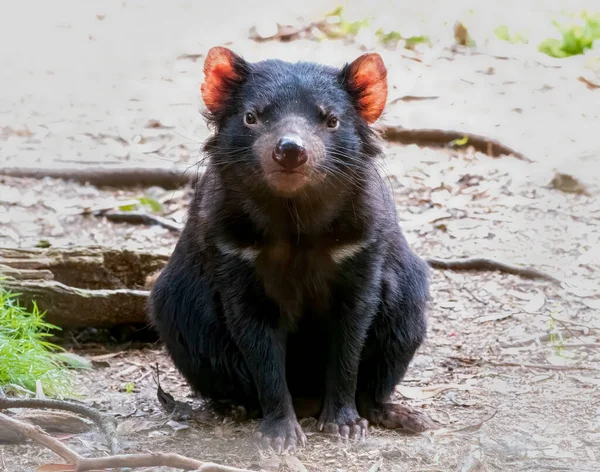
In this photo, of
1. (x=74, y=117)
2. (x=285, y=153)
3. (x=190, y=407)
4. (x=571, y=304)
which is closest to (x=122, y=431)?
(x=190, y=407)

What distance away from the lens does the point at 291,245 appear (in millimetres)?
4027

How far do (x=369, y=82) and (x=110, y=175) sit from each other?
371 cm

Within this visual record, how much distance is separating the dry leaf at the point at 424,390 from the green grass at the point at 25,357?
1645 millimetres

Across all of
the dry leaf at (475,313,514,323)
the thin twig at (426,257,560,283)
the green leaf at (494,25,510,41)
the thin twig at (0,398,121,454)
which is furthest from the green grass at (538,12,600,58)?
the thin twig at (0,398,121,454)

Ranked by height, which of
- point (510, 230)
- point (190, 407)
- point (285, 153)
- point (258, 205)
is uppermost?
point (285, 153)

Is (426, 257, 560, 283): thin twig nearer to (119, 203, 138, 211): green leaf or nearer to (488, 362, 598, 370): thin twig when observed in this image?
(488, 362, 598, 370): thin twig

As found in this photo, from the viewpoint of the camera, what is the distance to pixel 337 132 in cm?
398

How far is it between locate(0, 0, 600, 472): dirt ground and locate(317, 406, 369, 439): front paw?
0.22ft

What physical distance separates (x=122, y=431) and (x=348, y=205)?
4.34 feet

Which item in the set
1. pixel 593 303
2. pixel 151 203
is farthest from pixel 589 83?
pixel 151 203

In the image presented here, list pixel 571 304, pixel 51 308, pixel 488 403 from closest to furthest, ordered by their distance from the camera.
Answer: pixel 488 403 → pixel 51 308 → pixel 571 304

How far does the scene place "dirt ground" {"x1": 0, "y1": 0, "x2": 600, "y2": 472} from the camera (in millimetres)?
4004

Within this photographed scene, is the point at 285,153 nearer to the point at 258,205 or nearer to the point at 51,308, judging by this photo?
the point at 258,205

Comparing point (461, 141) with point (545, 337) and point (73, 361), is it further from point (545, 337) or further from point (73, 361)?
point (73, 361)
